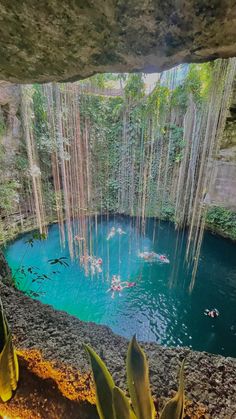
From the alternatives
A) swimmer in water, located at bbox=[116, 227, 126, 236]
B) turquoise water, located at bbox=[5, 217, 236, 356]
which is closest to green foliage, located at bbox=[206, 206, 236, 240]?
turquoise water, located at bbox=[5, 217, 236, 356]

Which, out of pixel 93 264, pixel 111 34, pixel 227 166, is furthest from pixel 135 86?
pixel 111 34

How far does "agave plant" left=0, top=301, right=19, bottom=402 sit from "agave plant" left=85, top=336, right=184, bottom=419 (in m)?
0.28

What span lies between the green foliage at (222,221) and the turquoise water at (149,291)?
0.78ft

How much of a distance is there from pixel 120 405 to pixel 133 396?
0.05 meters

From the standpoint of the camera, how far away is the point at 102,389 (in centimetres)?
54

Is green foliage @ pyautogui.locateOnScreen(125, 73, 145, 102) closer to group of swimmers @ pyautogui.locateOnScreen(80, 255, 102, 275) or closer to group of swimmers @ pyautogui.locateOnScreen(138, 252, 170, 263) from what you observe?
group of swimmers @ pyautogui.locateOnScreen(80, 255, 102, 275)

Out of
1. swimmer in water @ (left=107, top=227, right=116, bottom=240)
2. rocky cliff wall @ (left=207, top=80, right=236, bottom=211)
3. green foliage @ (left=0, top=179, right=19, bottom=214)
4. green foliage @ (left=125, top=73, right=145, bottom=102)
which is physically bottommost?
swimmer in water @ (left=107, top=227, right=116, bottom=240)

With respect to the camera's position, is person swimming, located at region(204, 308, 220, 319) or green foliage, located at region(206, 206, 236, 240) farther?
green foliage, located at region(206, 206, 236, 240)

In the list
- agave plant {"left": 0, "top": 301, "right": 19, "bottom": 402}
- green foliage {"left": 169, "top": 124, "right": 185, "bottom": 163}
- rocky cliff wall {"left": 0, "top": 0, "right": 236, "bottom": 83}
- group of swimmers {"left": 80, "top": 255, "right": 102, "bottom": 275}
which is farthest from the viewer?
green foliage {"left": 169, "top": 124, "right": 185, "bottom": 163}

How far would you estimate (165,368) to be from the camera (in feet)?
2.47

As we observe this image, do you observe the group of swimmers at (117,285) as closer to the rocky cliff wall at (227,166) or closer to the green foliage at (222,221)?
the rocky cliff wall at (227,166)

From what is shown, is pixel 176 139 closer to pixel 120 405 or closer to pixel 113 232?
pixel 113 232

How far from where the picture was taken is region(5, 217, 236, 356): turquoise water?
8.67 feet

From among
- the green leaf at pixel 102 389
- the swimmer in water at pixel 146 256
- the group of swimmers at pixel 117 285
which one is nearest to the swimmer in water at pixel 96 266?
the group of swimmers at pixel 117 285
